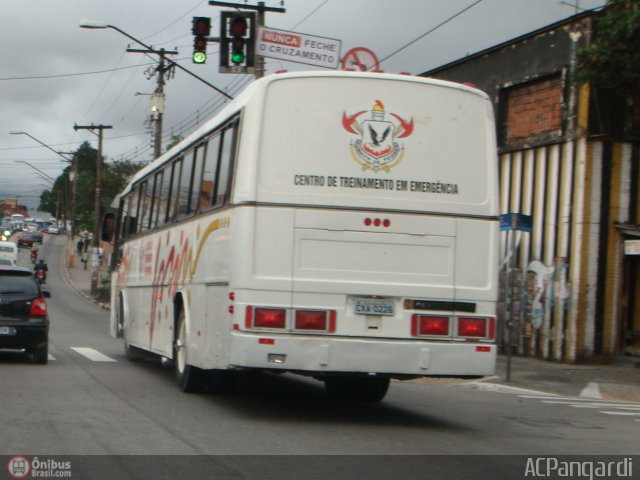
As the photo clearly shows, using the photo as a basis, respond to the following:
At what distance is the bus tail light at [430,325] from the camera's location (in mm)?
10500

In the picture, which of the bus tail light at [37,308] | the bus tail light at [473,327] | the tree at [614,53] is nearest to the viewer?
the bus tail light at [473,327]

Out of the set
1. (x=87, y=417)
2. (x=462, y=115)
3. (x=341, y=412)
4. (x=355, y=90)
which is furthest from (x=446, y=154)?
(x=87, y=417)

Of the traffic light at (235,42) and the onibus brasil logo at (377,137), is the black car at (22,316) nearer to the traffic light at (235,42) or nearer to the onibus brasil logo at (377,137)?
the traffic light at (235,42)

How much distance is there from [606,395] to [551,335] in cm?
483

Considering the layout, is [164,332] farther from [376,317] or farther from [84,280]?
[84,280]

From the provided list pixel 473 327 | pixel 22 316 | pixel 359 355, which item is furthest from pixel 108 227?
pixel 473 327

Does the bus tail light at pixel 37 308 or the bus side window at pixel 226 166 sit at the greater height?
the bus side window at pixel 226 166

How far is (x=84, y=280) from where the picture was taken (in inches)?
2640

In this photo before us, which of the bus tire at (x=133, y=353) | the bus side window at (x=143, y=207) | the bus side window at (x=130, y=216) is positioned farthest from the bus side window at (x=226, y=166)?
the bus tire at (x=133, y=353)

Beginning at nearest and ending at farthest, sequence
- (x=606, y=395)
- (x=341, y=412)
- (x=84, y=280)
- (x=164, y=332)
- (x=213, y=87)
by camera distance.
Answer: (x=341, y=412)
(x=164, y=332)
(x=606, y=395)
(x=213, y=87)
(x=84, y=280)

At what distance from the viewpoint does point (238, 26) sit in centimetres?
2005

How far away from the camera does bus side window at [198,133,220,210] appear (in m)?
11.9
